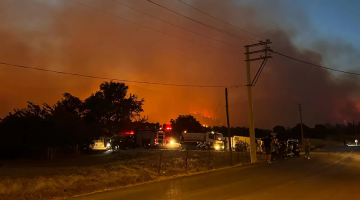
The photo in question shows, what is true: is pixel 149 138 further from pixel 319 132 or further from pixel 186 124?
pixel 319 132

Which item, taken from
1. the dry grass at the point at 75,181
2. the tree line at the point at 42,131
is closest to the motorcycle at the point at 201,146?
the tree line at the point at 42,131

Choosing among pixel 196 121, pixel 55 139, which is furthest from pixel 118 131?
pixel 196 121

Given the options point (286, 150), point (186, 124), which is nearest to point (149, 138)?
point (286, 150)

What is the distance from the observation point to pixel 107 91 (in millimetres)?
69125

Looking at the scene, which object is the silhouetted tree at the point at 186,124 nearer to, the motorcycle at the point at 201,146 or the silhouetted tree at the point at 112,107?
the silhouetted tree at the point at 112,107

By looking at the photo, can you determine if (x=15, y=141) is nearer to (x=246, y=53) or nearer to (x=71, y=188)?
(x=71, y=188)

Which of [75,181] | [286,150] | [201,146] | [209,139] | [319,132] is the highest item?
[319,132]

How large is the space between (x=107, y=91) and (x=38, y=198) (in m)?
59.2

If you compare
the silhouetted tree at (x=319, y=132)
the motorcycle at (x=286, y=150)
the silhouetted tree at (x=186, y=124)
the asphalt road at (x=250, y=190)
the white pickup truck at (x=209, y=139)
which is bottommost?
the asphalt road at (x=250, y=190)

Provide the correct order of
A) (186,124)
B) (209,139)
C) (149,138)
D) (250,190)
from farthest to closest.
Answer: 1. (186,124)
2. (149,138)
3. (209,139)
4. (250,190)

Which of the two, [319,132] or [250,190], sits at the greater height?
[319,132]

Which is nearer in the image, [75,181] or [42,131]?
[75,181]

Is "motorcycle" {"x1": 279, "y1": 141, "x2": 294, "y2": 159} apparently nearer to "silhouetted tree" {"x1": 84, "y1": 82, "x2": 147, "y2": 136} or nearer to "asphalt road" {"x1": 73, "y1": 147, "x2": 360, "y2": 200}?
"asphalt road" {"x1": 73, "y1": 147, "x2": 360, "y2": 200}

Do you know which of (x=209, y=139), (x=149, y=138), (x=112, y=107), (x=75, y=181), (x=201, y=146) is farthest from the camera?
(x=112, y=107)
